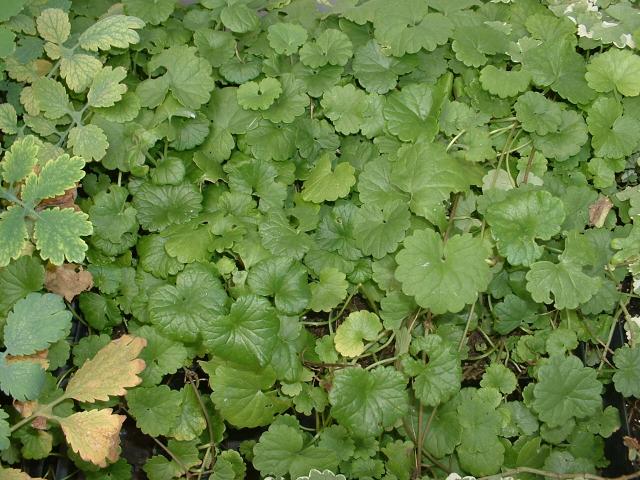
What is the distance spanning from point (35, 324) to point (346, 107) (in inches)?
42.0

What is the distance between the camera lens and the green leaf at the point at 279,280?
177 centimetres

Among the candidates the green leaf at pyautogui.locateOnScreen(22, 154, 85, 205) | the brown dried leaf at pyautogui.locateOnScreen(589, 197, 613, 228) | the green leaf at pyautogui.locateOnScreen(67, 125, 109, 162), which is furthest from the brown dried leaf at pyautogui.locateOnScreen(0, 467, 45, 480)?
the brown dried leaf at pyautogui.locateOnScreen(589, 197, 613, 228)

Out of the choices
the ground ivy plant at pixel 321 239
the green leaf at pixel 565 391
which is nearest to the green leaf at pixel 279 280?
the ground ivy plant at pixel 321 239

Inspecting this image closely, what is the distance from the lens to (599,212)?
1.94m

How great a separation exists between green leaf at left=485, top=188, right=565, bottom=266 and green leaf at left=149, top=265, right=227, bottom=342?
735mm

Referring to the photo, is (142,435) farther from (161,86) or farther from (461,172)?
(461,172)

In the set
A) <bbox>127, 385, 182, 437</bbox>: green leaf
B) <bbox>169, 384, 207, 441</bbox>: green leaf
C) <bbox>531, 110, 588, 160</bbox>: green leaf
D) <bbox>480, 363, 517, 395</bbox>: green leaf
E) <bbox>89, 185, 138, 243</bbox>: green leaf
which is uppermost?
<bbox>531, 110, 588, 160</bbox>: green leaf

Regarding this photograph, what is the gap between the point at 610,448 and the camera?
180 cm

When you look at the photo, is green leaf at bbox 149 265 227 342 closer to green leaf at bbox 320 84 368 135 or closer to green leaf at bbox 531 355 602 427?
green leaf at bbox 320 84 368 135

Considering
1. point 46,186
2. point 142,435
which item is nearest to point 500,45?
point 46,186

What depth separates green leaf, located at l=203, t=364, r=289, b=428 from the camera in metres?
1.72

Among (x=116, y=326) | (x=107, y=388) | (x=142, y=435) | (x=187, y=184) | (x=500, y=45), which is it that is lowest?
(x=142, y=435)

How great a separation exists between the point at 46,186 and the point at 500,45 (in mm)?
1362

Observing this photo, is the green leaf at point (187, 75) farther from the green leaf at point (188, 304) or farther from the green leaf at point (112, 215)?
the green leaf at point (188, 304)
